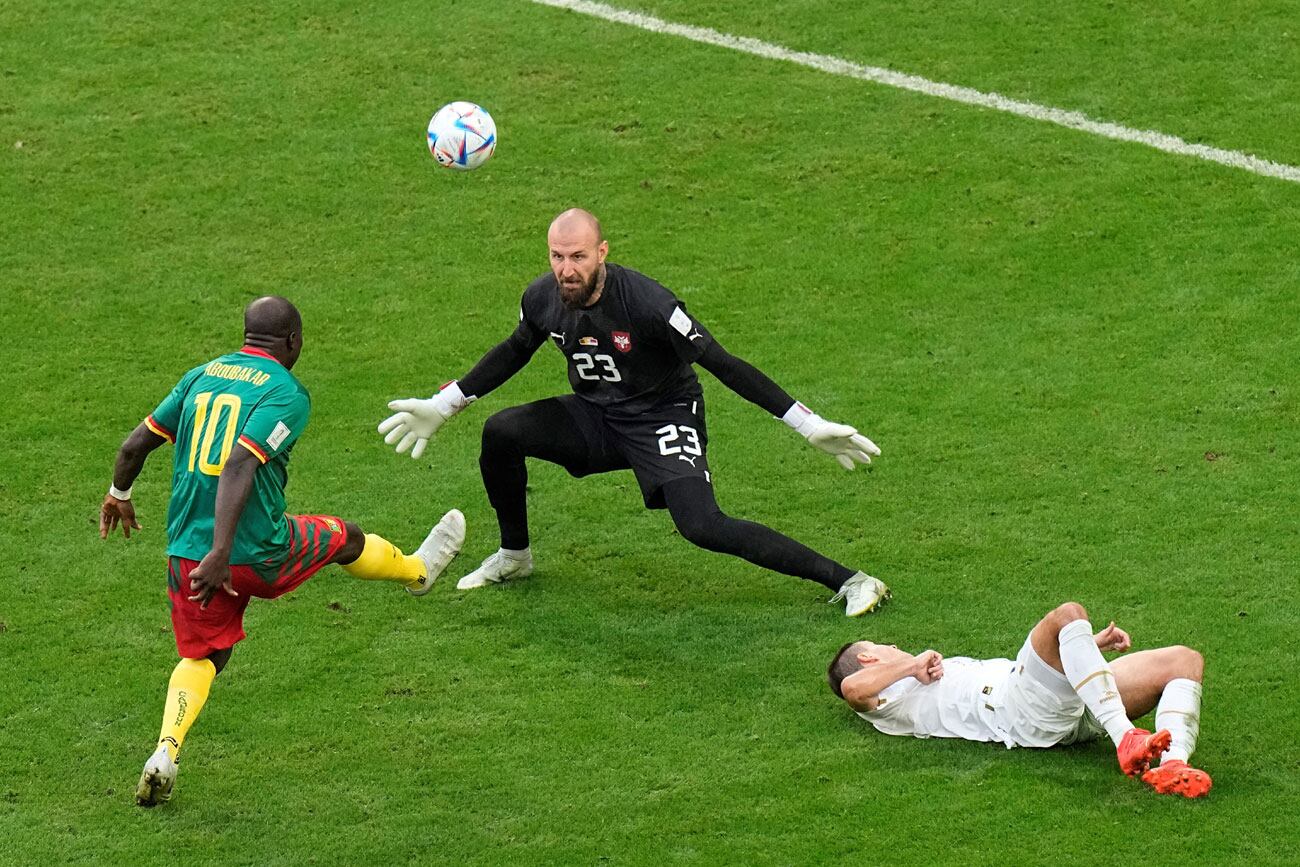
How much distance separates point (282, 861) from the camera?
6914 millimetres

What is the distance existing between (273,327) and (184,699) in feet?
5.00

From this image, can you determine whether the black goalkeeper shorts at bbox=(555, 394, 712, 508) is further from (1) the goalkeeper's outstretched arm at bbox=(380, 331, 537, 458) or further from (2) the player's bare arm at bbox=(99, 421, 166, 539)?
(2) the player's bare arm at bbox=(99, 421, 166, 539)

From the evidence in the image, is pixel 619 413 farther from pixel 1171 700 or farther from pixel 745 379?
pixel 1171 700

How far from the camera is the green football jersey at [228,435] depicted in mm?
7211

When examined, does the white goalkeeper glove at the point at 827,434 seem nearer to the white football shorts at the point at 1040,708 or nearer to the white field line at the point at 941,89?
the white football shorts at the point at 1040,708

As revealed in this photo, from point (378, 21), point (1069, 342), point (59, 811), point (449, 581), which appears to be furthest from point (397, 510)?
point (378, 21)

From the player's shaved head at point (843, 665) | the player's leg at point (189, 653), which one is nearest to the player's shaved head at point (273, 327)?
the player's leg at point (189, 653)

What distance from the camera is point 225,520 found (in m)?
7.00

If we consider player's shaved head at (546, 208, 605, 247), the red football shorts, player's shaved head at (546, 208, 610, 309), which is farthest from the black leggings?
the red football shorts

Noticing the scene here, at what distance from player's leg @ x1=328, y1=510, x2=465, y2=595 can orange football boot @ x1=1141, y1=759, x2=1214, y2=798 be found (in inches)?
140

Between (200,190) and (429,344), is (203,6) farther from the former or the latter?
(429,344)

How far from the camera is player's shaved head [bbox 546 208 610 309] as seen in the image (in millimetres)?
8297

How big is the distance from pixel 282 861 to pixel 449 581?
2.50 metres

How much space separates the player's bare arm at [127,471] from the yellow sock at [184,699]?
0.73m
